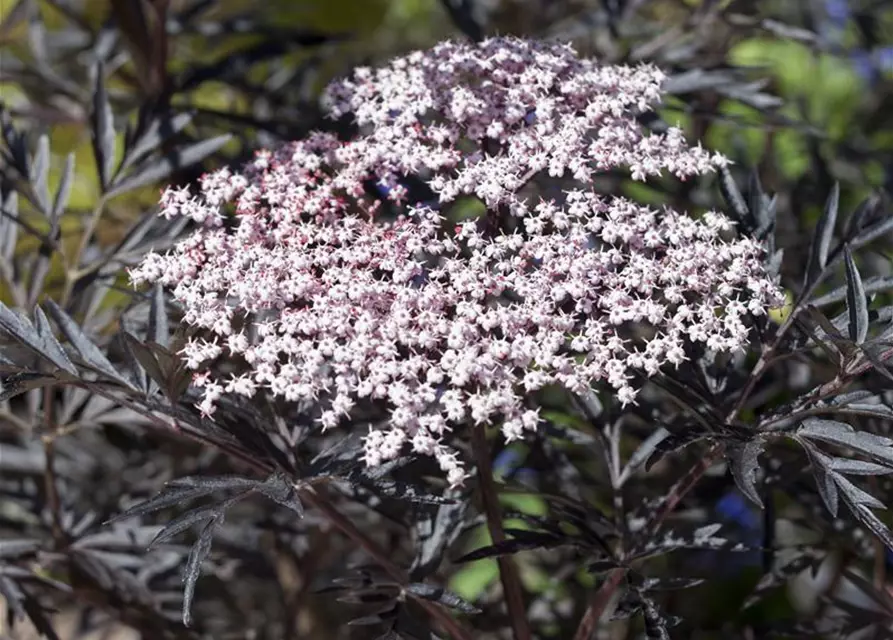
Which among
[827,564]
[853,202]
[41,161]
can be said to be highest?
[41,161]

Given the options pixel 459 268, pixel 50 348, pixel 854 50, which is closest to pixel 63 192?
pixel 50 348

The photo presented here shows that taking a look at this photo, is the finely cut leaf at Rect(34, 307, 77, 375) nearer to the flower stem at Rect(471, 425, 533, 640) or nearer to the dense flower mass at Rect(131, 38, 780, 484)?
the dense flower mass at Rect(131, 38, 780, 484)

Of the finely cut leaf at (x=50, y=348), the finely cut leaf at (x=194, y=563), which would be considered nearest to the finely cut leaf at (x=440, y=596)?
the finely cut leaf at (x=194, y=563)

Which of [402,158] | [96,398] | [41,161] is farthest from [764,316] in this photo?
[41,161]

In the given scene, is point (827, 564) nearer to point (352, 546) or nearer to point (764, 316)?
point (352, 546)

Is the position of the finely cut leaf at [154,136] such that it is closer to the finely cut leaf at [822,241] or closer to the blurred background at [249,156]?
the blurred background at [249,156]

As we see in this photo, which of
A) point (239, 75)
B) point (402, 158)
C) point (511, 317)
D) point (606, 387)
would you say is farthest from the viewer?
point (239, 75)
